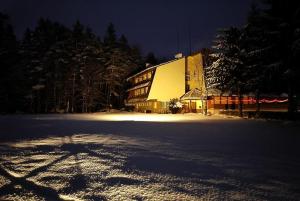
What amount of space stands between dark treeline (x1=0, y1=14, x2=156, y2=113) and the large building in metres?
10.7

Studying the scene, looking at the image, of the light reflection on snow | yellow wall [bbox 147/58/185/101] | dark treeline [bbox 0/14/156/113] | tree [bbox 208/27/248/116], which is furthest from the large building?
the light reflection on snow

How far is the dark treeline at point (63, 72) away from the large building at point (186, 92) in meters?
10.7

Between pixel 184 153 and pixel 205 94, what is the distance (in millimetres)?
34367

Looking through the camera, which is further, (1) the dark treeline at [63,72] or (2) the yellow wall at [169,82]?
(1) the dark treeline at [63,72]

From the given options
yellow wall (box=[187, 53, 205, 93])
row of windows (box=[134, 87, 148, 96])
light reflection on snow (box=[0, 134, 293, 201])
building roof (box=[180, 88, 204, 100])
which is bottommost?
light reflection on snow (box=[0, 134, 293, 201])

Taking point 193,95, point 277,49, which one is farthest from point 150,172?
point 193,95

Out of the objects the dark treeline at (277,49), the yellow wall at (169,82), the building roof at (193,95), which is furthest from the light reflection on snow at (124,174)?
the yellow wall at (169,82)

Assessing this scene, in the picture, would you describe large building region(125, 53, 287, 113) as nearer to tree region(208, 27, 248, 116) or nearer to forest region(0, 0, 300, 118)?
forest region(0, 0, 300, 118)

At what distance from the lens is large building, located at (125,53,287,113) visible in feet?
143

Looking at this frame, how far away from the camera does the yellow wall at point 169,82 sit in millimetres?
48094

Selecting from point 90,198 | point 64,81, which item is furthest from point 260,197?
point 64,81

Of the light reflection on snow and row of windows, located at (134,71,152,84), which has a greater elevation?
row of windows, located at (134,71,152,84)

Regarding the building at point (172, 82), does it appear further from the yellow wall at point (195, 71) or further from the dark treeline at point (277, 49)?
the dark treeline at point (277, 49)

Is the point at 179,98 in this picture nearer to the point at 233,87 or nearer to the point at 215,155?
the point at 233,87
